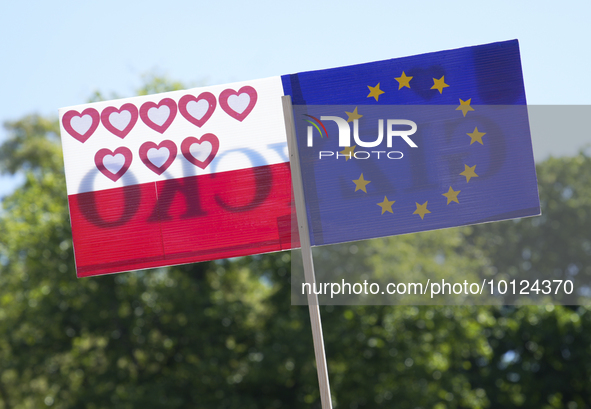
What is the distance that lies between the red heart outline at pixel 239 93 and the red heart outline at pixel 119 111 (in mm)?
551

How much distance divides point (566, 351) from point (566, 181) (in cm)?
1287

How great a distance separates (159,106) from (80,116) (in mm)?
486

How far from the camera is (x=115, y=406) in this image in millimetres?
12461

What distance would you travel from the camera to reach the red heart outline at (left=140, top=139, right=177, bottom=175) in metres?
3.74

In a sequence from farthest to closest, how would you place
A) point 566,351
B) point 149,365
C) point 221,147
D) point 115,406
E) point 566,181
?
1. point 566,181
2. point 566,351
3. point 149,365
4. point 115,406
5. point 221,147

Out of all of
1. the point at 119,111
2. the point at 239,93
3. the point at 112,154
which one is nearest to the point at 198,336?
the point at 112,154

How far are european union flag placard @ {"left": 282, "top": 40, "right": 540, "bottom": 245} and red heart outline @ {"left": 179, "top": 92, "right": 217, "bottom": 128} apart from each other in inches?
19.0

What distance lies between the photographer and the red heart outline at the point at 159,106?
3730 mm

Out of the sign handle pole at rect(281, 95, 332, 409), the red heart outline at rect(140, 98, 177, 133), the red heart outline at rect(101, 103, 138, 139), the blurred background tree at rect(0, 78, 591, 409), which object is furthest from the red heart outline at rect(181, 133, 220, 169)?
the blurred background tree at rect(0, 78, 591, 409)

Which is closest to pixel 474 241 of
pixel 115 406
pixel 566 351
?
pixel 566 351

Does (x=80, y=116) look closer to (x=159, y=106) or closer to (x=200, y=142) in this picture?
(x=159, y=106)

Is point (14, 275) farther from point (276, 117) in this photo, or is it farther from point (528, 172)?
point (528, 172)

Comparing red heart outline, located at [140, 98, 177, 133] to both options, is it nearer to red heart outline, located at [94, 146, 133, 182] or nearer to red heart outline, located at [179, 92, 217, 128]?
red heart outline, located at [179, 92, 217, 128]

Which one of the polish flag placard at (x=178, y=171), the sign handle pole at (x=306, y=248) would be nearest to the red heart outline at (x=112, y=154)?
the polish flag placard at (x=178, y=171)
